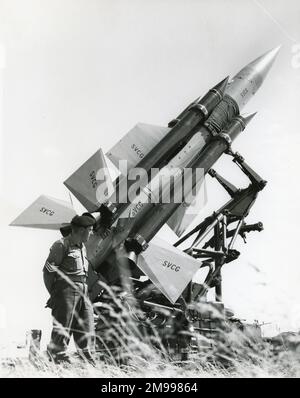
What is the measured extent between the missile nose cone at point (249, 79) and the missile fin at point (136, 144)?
1985 mm

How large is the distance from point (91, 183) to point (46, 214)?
874mm

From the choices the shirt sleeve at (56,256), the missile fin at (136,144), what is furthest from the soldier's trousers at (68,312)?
the missile fin at (136,144)

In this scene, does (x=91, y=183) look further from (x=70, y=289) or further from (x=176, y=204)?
(x=70, y=289)

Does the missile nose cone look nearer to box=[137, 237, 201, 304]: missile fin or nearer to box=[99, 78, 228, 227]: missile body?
box=[99, 78, 228, 227]: missile body

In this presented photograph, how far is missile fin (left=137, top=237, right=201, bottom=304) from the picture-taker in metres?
6.34

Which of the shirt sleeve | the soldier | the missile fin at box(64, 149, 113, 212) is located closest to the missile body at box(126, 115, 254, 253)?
the missile fin at box(64, 149, 113, 212)

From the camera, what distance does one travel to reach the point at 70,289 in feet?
13.5

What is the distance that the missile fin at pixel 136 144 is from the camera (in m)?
7.17

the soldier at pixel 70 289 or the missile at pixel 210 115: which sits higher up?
the missile at pixel 210 115

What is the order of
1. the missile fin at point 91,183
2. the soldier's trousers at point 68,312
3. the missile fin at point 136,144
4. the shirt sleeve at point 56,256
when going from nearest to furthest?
1. the soldier's trousers at point 68,312
2. the shirt sleeve at point 56,256
3. the missile fin at point 91,183
4. the missile fin at point 136,144

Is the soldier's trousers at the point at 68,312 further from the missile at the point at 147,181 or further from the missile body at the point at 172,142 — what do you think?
the missile body at the point at 172,142

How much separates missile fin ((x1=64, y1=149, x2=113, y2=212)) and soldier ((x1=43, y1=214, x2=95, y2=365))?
2465mm
